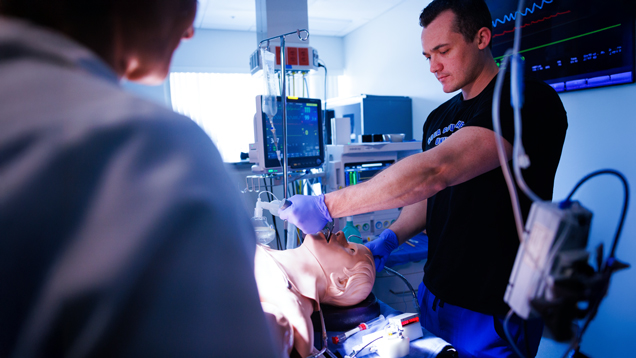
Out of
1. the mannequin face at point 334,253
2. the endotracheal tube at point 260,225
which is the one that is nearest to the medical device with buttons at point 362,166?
the endotracheal tube at point 260,225

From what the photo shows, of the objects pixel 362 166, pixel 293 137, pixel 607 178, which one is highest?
pixel 293 137

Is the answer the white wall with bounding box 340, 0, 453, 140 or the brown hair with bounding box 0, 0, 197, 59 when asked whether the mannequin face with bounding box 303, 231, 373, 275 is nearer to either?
the brown hair with bounding box 0, 0, 197, 59

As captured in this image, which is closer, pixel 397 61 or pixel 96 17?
pixel 96 17

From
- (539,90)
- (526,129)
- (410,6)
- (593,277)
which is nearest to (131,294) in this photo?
(593,277)

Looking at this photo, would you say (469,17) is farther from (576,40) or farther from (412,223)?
(576,40)

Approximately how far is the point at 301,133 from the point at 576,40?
200 cm

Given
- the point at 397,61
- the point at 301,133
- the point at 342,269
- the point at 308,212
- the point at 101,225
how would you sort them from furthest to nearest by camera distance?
the point at 397,61
the point at 301,133
the point at 342,269
the point at 308,212
the point at 101,225

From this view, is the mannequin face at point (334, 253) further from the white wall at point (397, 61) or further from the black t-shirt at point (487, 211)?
the white wall at point (397, 61)

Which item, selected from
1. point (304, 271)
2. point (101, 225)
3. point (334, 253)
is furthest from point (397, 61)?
point (101, 225)

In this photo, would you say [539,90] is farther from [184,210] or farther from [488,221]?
[184,210]

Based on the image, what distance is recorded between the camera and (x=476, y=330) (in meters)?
1.33

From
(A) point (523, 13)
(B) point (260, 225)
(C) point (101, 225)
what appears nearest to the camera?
(C) point (101, 225)

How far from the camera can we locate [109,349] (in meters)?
0.26

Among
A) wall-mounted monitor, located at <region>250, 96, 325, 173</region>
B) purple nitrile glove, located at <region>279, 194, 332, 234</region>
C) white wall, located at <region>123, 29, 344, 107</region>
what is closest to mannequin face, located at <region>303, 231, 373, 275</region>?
purple nitrile glove, located at <region>279, 194, 332, 234</region>
